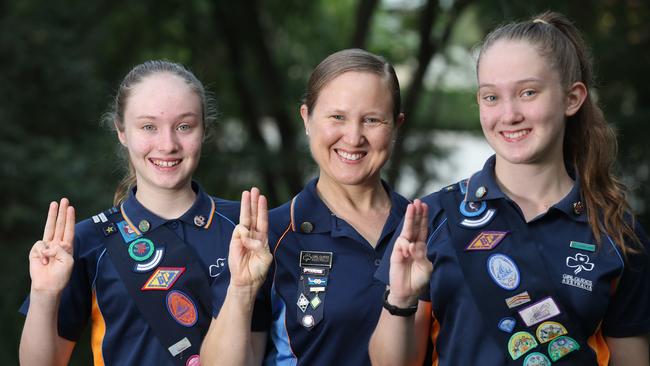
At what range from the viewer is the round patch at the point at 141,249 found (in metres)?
3.43

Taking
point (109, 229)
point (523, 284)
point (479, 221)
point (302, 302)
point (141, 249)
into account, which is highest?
point (109, 229)

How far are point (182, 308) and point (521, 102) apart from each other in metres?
→ 1.43

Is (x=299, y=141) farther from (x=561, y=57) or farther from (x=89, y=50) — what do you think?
(x=561, y=57)

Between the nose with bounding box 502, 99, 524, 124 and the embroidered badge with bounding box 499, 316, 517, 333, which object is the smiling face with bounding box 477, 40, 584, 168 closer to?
the nose with bounding box 502, 99, 524, 124

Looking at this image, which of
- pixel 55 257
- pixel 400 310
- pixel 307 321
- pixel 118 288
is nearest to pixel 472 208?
pixel 400 310

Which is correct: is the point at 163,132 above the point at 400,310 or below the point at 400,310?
above

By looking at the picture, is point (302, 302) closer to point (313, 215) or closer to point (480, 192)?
point (313, 215)

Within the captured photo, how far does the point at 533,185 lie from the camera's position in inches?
124

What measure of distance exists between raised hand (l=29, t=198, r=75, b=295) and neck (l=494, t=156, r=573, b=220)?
155cm

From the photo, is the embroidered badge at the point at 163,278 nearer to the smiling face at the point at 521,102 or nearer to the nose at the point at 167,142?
the nose at the point at 167,142

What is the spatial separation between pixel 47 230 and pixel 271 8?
6.54 metres

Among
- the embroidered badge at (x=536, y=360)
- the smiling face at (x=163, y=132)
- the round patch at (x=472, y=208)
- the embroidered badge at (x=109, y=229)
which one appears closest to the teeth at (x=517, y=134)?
the round patch at (x=472, y=208)

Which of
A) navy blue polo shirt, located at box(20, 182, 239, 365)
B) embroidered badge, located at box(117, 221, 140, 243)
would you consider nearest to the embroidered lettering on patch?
navy blue polo shirt, located at box(20, 182, 239, 365)

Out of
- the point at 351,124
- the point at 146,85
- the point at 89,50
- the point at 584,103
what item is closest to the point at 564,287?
the point at 584,103
